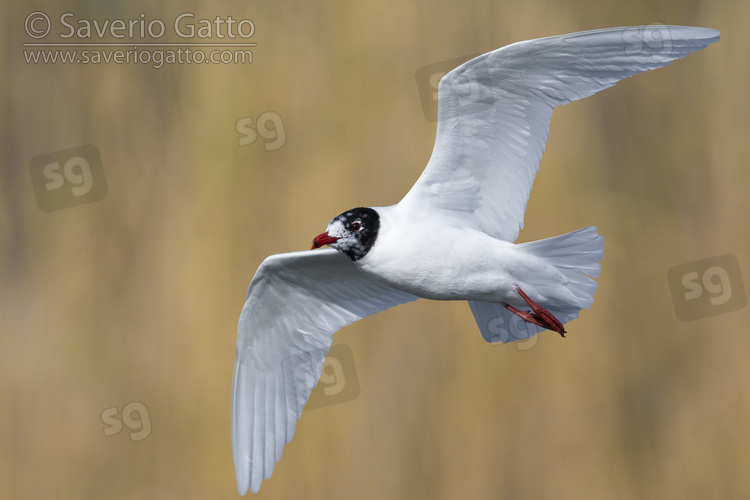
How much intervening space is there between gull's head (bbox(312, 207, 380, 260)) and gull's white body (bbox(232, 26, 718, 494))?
0.08 ft

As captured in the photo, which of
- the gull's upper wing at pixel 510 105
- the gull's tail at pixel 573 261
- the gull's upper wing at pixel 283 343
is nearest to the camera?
the gull's upper wing at pixel 510 105

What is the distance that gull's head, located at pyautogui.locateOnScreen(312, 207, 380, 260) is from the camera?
2447mm

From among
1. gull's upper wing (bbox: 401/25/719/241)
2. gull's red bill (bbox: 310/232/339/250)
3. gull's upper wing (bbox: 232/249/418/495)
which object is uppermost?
gull's upper wing (bbox: 401/25/719/241)

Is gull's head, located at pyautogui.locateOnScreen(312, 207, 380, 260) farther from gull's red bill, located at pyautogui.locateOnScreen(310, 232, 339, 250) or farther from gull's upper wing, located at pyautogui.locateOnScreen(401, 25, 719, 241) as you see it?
gull's upper wing, located at pyautogui.locateOnScreen(401, 25, 719, 241)

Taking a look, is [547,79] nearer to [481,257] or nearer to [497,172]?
[497,172]

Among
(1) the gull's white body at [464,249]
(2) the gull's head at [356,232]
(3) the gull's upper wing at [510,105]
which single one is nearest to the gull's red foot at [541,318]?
(1) the gull's white body at [464,249]

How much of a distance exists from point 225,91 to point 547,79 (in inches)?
80.7

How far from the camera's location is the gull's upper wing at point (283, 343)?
2.92 m

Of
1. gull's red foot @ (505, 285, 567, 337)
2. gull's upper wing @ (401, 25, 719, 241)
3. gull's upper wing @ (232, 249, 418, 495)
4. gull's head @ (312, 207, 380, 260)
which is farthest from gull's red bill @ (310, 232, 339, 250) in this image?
gull's red foot @ (505, 285, 567, 337)

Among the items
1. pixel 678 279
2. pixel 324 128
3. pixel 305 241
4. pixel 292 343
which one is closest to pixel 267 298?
pixel 292 343

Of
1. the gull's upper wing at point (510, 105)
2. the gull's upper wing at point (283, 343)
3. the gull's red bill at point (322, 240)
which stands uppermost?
the gull's upper wing at point (510, 105)

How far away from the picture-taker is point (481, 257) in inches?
100

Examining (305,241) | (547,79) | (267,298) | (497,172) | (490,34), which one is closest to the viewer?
Answer: (547,79)

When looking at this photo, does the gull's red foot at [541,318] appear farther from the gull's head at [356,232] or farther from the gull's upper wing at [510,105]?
the gull's head at [356,232]
